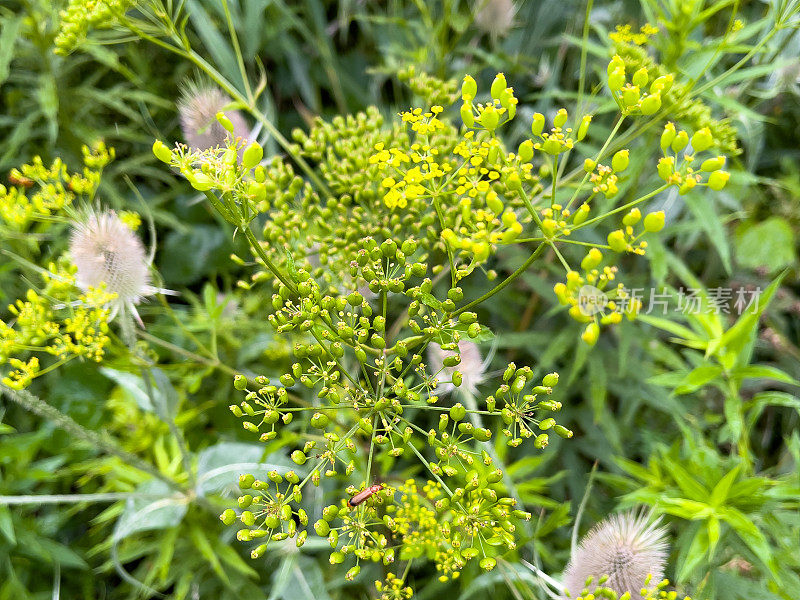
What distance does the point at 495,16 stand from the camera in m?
1.43

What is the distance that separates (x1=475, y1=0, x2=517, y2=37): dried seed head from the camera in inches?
55.9

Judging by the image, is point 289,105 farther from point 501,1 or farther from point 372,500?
point 372,500

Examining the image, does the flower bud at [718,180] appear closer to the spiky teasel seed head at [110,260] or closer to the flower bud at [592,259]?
the flower bud at [592,259]

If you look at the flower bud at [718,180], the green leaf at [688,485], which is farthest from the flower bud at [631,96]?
the green leaf at [688,485]

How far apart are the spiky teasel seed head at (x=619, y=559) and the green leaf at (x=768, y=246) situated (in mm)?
888

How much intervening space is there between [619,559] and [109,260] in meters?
0.89

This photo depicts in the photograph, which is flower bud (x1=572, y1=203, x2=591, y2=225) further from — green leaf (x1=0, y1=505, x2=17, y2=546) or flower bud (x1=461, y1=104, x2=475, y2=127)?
green leaf (x1=0, y1=505, x2=17, y2=546)

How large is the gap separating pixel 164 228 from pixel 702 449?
1.41 meters

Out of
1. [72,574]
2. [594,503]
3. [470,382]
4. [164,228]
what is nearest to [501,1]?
[470,382]

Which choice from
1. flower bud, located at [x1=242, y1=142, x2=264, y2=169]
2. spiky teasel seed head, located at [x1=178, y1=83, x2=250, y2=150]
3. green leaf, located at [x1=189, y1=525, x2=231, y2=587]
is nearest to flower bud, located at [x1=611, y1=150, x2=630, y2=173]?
flower bud, located at [x1=242, y1=142, x2=264, y2=169]

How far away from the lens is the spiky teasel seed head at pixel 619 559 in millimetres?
836

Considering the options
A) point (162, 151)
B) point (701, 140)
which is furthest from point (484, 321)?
point (162, 151)

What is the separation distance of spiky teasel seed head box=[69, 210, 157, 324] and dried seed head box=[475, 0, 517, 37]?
0.95m

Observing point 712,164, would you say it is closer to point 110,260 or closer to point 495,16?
point 110,260
